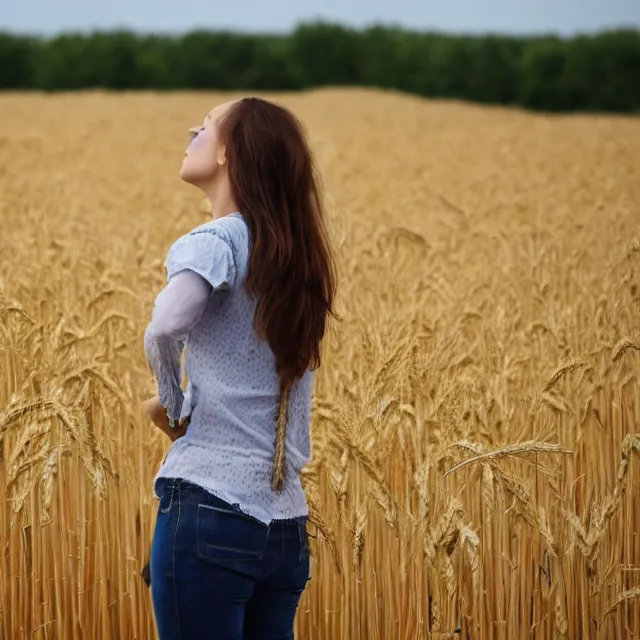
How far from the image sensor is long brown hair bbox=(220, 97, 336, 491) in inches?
83.7

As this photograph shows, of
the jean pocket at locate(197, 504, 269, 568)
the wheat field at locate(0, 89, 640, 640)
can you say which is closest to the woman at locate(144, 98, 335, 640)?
the jean pocket at locate(197, 504, 269, 568)

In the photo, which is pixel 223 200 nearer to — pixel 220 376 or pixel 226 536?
pixel 220 376

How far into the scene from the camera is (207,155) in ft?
7.27

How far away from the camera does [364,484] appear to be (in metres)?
3.24

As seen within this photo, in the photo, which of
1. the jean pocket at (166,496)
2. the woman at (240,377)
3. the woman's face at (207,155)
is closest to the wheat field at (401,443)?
the woman at (240,377)

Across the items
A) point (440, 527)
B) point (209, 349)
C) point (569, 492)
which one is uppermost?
point (209, 349)

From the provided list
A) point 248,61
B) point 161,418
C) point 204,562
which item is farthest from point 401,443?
point 248,61

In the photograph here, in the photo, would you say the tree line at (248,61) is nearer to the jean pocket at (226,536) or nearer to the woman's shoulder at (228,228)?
the woman's shoulder at (228,228)

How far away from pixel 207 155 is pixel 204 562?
0.80 meters

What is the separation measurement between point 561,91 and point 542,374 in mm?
37020

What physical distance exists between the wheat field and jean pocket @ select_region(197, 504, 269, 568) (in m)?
0.43

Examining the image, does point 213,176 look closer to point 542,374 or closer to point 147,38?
point 542,374

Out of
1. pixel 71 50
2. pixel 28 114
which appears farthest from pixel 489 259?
pixel 71 50

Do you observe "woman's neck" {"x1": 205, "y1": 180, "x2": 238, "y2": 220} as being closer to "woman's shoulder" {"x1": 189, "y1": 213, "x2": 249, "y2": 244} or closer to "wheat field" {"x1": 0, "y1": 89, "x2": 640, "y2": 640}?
"woman's shoulder" {"x1": 189, "y1": 213, "x2": 249, "y2": 244}
